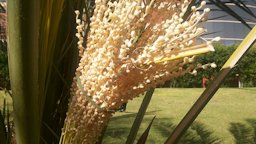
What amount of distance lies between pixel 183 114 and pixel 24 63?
22.8 feet

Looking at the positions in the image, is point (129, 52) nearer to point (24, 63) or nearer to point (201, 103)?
point (24, 63)

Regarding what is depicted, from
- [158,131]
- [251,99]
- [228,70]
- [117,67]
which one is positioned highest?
[117,67]

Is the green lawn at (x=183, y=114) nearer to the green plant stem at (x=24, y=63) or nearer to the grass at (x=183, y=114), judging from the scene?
the grass at (x=183, y=114)

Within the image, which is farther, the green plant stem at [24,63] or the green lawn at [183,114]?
the green lawn at [183,114]

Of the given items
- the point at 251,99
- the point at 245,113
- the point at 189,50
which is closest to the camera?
the point at 189,50

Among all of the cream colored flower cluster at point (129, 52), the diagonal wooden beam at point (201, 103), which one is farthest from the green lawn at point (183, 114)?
the cream colored flower cluster at point (129, 52)

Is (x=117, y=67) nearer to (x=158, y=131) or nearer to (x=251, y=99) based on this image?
(x=158, y=131)

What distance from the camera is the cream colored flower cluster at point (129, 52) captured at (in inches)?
24.4

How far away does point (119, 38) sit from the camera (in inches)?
24.4

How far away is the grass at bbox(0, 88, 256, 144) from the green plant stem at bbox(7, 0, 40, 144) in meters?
2.86

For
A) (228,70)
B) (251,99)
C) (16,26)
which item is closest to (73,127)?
(16,26)

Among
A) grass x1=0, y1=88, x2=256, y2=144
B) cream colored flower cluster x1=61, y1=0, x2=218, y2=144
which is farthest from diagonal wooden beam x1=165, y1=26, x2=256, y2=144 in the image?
grass x1=0, y1=88, x2=256, y2=144

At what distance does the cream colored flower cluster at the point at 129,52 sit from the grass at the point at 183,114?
2.81m

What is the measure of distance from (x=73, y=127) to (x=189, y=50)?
227 mm
